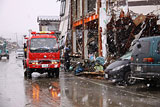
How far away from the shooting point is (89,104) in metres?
8.24

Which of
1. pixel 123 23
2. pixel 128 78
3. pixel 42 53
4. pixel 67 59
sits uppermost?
pixel 123 23

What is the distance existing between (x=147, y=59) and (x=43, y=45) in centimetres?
728

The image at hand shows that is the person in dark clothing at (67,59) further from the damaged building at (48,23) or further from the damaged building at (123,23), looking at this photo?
the damaged building at (48,23)

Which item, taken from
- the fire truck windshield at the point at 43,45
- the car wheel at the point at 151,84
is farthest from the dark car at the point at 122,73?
the fire truck windshield at the point at 43,45

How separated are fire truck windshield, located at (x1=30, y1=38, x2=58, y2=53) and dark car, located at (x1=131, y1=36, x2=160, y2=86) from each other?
607 centimetres

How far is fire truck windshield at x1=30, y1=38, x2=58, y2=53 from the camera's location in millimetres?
15633

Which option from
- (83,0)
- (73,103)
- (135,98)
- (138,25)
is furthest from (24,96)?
(83,0)

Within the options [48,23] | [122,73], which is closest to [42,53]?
[122,73]

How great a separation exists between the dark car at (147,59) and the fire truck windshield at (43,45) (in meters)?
6.07

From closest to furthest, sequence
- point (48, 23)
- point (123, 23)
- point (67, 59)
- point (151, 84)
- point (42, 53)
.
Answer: point (151, 84), point (42, 53), point (123, 23), point (67, 59), point (48, 23)

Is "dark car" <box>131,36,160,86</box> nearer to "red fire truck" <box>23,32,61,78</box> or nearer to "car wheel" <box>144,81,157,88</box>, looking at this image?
"car wheel" <box>144,81,157,88</box>

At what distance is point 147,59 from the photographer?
10.3 m

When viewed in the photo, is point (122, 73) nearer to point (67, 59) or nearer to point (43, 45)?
point (43, 45)

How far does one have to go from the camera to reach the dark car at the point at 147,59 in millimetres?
10094
